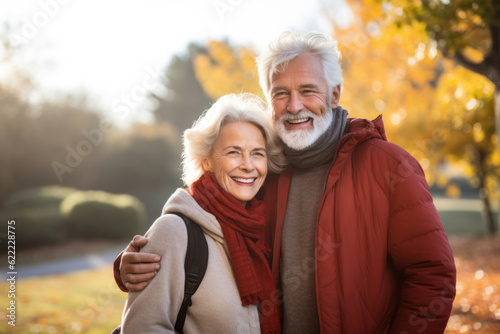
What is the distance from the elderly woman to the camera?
208 centimetres

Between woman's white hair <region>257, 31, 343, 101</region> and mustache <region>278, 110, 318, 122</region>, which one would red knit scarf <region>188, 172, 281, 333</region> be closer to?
mustache <region>278, 110, 318, 122</region>

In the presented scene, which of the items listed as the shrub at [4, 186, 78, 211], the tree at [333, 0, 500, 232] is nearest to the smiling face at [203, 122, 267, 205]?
the tree at [333, 0, 500, 232]

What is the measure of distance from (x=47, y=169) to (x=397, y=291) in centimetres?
1759

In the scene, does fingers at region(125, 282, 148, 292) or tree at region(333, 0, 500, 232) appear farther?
tree at region(333, 0, 500, 232)

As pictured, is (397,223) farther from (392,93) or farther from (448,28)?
(392,93)

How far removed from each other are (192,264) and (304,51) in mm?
1575

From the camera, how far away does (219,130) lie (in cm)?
266

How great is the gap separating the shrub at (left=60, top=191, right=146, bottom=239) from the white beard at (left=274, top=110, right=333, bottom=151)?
12.4 meters

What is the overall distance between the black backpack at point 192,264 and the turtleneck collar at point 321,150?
2.79 feet

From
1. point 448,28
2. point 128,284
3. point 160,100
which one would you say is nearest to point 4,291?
point 128,284

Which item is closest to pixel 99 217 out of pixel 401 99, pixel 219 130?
pixel 401 99

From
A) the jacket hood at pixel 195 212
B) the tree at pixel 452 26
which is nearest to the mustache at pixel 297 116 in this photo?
the jacket hood at pixel 195 212

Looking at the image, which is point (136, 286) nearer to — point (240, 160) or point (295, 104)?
point (240, 160)

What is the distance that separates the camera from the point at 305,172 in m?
2.76
